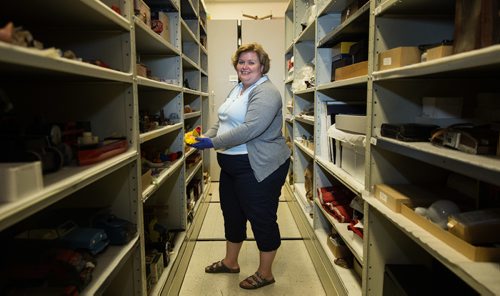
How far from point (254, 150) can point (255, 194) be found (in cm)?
26

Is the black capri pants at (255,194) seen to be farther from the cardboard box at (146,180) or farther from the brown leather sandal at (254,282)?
the cardboard box at (146,180)

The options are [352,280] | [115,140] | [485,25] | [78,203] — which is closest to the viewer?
[485,25]

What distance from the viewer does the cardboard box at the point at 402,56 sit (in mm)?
1271

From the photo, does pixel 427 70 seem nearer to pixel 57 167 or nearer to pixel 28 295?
pixel 57 167

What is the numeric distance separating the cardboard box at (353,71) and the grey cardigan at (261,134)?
43 centimetres

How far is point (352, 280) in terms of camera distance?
6.11 ft

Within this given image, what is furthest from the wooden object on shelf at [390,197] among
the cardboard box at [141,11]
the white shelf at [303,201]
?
the cardboard box at [141,11]

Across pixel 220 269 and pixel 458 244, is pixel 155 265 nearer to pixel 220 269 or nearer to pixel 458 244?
pixel 220 269

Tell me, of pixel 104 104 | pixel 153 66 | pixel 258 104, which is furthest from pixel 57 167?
pixel 153 66

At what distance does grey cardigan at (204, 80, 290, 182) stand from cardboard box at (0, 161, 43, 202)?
117cm

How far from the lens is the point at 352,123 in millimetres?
1874

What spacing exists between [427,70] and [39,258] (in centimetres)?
130

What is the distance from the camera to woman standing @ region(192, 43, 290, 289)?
1.92 m

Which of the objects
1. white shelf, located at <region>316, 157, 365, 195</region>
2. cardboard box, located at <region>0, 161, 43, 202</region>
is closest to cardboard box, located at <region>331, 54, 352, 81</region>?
white shelf, located at <region>316, 157, 365, 195</region>
